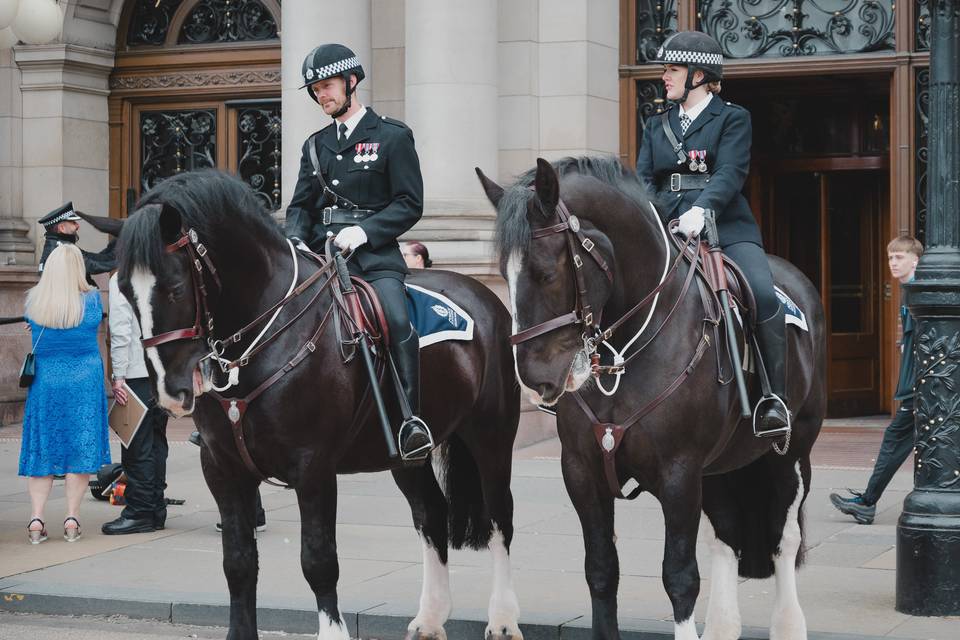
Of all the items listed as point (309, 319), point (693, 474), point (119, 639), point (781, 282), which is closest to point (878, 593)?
point (781, 282)

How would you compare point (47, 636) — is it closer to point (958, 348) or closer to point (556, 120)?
point (958, 348)

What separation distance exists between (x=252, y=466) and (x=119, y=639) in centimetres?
180

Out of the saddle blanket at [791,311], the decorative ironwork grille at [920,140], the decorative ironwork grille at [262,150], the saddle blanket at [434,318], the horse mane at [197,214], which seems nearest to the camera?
the horse mane at [197,214]

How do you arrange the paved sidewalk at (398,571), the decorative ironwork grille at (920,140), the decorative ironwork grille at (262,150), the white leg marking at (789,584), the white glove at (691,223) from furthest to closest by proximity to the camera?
1. the decorative ironwork grille at (262,150)
2. the decorative ironwork grille at (920,140)
3. the paved sidewalk at (398,571)
4. the white leg marking at (789,584)
5. the white glove at (691,223)

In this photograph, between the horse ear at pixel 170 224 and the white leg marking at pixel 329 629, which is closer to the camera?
the horse ear at pixel 170 224

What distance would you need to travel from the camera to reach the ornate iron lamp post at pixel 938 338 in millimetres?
7781

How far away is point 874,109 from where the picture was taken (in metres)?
18.0

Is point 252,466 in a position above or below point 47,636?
above

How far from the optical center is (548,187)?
5848 millimetres

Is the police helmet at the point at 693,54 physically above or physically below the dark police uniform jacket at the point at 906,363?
above

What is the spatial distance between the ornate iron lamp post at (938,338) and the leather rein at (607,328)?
1.93 m

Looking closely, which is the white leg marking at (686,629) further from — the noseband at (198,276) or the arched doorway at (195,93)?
the arched doorway at (195,93)

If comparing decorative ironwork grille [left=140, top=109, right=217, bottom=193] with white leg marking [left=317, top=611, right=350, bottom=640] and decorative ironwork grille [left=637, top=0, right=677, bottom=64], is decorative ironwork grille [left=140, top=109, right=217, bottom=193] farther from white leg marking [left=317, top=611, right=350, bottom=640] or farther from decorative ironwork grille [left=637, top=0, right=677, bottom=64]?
white leg marking [left=317, top=611, right=350, bottom=640]

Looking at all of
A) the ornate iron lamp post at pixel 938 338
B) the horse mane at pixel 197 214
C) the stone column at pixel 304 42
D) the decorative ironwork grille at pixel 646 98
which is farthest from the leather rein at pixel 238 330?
the decorative ironwork grille at pixel 646 98
